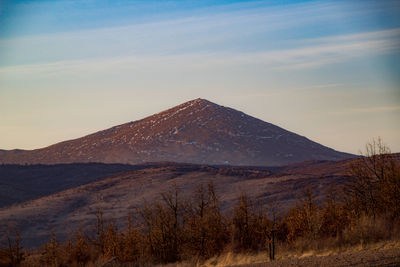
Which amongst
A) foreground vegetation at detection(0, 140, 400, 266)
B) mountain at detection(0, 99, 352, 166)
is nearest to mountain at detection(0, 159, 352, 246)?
foreground vegetation at detection(0, 140, 400, 266)

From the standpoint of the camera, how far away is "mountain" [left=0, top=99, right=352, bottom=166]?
140500 mm

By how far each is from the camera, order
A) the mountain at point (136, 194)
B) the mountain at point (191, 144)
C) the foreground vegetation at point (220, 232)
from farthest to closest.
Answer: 1. the mountain at point (191, 144)
2. the mountain at point (136, 194)
3. the foreground vegetation at point (220, 232)

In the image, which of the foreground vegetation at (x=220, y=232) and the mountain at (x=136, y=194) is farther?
the mountain at (x=136, y=194)

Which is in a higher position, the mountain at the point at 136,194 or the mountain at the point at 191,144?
the mountain at the point at 191,144

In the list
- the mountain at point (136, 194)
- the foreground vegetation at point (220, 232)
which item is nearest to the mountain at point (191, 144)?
the mountain at point (136, 194)

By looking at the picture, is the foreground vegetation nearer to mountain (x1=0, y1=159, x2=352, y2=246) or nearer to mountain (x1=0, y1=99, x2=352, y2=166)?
mountain (x1=0, y1=159, x2=352, y2=246)

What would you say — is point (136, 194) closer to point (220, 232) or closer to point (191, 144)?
point (220, 232)

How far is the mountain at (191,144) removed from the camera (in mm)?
140500

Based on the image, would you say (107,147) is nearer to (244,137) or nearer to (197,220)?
(244,137)

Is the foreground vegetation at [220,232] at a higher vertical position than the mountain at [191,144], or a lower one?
lower

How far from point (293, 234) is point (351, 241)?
7.24 metres

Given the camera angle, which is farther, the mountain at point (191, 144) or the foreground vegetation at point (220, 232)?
the mountain at point (191, 144)

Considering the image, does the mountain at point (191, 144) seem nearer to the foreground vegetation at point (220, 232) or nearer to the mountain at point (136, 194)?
the mountain at point (136, 194)

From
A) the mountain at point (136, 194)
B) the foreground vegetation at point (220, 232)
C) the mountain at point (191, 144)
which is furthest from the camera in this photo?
the mountain at point (191, 144)
